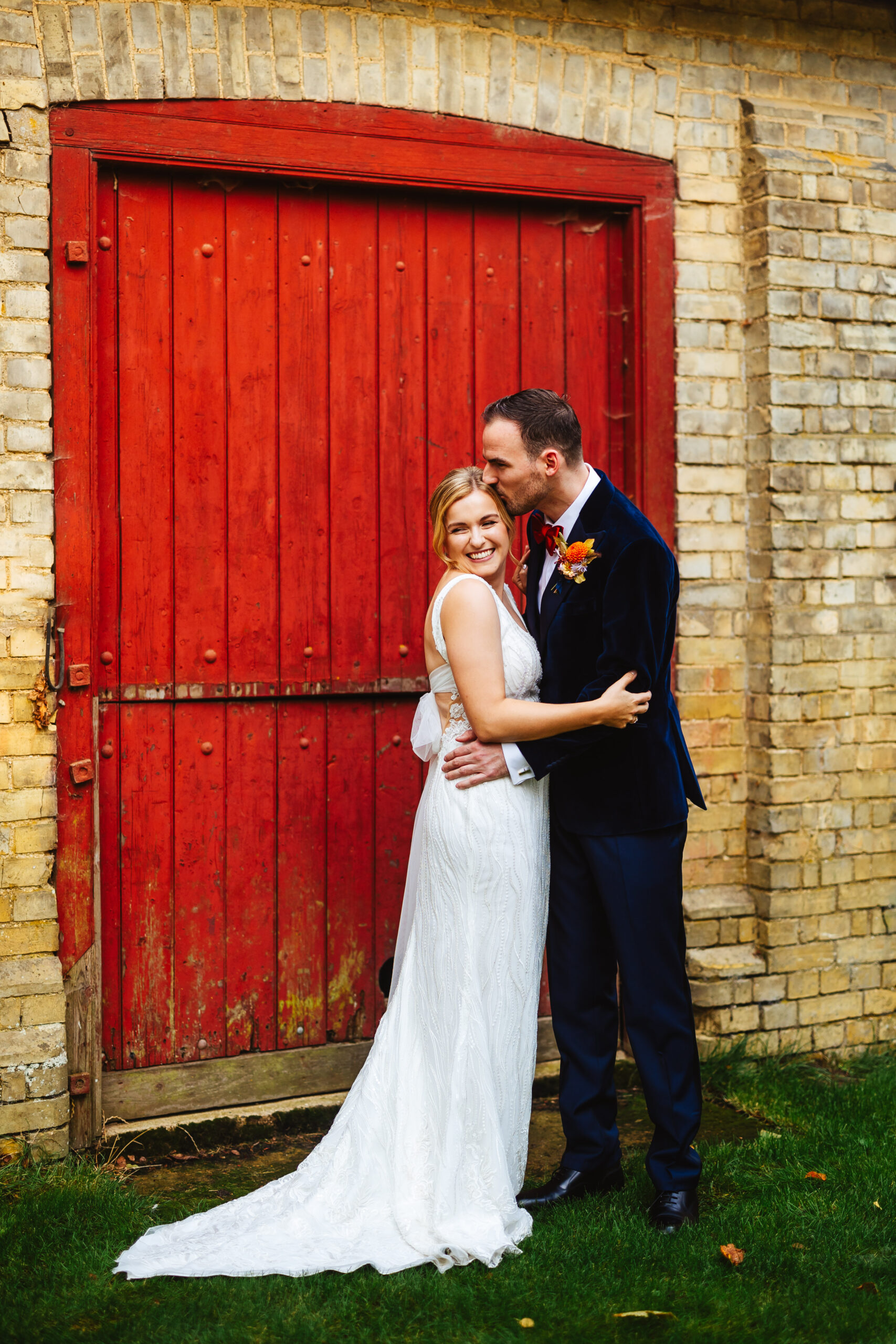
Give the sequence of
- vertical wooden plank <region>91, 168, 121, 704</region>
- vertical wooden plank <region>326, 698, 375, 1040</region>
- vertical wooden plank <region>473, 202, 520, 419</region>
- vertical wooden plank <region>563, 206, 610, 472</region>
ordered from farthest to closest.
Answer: vertical wooden plank <region>563, 206, 610, 472</region> < vertical wooden plank <region>473, 202, 520, 419</region> < vertical wooden plank <region>326, 698, 375, 1040</region> < vertical wooden plank <region>91, 168, 121, 704</region>

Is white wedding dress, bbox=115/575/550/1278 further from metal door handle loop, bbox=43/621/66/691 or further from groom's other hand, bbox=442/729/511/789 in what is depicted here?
metal door handle loop, bbox=43/621/66/691

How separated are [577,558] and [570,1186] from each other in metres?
1.83

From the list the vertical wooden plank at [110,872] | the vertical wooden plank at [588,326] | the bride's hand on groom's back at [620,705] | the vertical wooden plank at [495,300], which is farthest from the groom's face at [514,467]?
the vertical wooden plank at [110,872]

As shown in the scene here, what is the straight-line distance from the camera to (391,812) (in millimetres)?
4539

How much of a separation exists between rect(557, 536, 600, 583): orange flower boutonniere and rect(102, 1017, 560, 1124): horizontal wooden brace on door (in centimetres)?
204

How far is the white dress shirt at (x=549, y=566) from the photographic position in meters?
3.48

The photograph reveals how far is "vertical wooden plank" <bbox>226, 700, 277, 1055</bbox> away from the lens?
4344mm

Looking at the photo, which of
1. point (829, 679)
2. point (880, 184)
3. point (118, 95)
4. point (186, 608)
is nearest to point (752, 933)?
point (829, 679)

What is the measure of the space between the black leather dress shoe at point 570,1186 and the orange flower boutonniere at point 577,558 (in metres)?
1.75

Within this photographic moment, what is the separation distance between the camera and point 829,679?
4.84 meters

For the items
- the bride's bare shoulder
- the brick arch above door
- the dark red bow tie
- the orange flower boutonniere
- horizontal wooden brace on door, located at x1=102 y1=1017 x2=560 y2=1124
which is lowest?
horizontal wooden brace on door, located at x1=102 y1=1017 x2=560 y2=1124

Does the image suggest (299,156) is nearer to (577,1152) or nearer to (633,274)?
(633,274)

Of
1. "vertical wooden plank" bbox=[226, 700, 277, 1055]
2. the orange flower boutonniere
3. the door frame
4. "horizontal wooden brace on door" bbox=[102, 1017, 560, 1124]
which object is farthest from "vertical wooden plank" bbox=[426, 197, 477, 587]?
"horizontal wooden brace on door" bbox=[102, 1017, 560, 1124]

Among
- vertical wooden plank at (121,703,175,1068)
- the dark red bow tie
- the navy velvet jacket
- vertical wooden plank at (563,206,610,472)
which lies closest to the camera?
the navy velvet jacket
